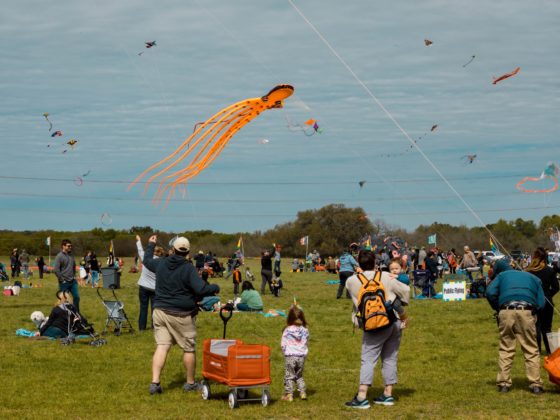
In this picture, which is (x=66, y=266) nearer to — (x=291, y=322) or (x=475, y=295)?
(x=291, y=322)

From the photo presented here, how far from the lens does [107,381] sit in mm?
10375

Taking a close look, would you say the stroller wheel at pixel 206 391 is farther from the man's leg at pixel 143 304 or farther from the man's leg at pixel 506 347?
the man's leg at pixel 143 304

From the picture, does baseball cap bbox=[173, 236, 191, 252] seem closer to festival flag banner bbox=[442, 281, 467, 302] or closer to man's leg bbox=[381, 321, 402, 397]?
man's leg bbox=[381, 321, 402, 397]

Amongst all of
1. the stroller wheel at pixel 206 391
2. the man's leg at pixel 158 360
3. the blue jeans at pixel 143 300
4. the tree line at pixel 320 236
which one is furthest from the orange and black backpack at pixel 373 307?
the tree line at pixel 320 236

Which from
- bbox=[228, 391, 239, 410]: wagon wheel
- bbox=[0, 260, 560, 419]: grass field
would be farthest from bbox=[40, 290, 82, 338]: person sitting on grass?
bbox=[228, 391, 239, 410]: wagon wheel

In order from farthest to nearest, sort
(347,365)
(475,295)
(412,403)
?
(475,295) → (347,365) → (412,403)

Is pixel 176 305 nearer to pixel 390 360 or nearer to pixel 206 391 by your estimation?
pixel 206 391

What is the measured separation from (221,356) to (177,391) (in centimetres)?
107

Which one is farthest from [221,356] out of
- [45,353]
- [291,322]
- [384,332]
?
[45,353]

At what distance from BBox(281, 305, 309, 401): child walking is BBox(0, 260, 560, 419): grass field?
0.63ft

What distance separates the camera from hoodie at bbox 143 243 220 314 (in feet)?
30.7

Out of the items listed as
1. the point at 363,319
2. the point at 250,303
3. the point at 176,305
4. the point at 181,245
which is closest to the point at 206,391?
the point at 176,305

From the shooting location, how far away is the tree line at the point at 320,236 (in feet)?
240

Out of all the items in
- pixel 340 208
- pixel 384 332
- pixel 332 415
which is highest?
pixel 340 208
